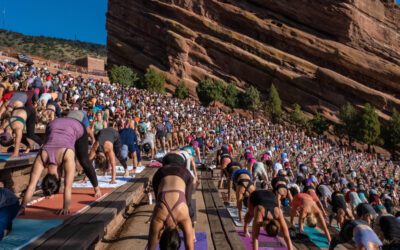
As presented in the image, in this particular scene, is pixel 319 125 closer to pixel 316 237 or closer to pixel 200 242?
pixel 316 237

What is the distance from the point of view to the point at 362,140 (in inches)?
2156

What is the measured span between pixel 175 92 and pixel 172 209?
194 feet

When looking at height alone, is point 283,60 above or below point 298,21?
below

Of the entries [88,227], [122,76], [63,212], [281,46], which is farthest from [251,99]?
[88,227]

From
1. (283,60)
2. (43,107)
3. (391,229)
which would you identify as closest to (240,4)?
(283,60)

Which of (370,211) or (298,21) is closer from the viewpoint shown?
(370,211)

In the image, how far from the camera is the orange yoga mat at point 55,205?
5.31m

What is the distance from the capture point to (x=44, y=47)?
120 metres

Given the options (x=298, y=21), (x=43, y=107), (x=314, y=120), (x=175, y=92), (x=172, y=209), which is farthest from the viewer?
(x=298, y=21)

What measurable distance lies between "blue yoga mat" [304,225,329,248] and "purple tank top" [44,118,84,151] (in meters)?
5.46

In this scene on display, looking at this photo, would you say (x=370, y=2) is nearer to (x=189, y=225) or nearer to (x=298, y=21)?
(x=298, y=21)

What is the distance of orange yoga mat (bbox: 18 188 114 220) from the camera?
531 centimetres

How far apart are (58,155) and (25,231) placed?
3.73 ft

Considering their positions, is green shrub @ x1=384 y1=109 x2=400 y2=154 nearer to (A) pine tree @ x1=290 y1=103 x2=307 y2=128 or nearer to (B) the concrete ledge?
(A) pine tree @ x1=290 y1=103 x2=307 y2=128
